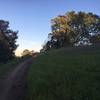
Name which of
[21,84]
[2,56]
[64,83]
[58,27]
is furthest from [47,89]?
[58,27]

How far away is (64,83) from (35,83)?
2.41 m

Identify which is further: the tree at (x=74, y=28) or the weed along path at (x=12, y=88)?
the tree at (x=74, y=28)

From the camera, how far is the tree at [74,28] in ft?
323

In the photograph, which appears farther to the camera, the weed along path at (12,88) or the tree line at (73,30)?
the tree line at (73,30)

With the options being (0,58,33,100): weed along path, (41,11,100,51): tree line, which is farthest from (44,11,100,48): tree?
(0,58,33,100): weed along path

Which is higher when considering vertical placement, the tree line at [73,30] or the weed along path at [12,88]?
the tree line at [73,30]

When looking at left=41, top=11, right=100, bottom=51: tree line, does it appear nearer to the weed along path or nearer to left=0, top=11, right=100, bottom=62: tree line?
left=0, top=11, right=100, bottom=62: tree line

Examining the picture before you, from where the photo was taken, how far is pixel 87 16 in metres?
103

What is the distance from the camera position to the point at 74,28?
101 m

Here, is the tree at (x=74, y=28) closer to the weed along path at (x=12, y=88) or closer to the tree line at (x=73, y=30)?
the tree line at (x=73, y=30)

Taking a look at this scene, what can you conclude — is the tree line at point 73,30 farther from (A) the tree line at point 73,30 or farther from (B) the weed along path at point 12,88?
(B) the weed along path at point 12,88

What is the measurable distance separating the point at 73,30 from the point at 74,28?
109 centimetres

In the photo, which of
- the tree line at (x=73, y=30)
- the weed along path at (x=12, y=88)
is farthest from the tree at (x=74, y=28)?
the weed along path at (x=12, y=88)

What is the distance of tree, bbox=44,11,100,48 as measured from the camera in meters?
98.4
